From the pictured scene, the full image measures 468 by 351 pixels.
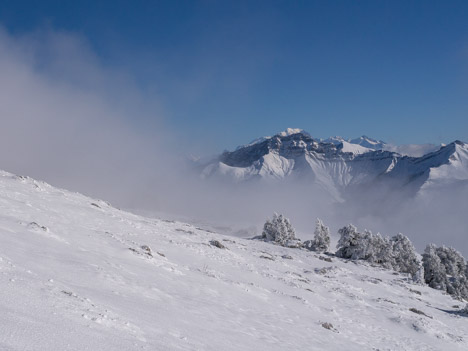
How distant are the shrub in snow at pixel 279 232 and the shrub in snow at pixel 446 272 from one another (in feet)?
86.1

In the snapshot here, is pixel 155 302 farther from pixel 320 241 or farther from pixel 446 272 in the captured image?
pixel 446 272

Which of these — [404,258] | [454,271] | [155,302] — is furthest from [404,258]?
[155,302]

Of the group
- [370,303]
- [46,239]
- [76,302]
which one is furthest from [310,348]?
[370,303]

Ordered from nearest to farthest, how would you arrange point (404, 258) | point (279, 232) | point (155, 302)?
point (155, 302)
point (404, 258)
point (279, 232)

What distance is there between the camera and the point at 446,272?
64562mm

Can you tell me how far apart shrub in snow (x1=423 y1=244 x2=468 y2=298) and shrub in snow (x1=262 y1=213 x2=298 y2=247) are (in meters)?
26.2

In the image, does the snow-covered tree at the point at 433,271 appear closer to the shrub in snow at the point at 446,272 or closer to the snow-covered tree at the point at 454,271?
the shrub in snow at the point at 446,272

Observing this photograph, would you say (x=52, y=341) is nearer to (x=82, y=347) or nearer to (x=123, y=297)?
(x=82, y=347)

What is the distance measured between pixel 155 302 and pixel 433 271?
63.1 metres

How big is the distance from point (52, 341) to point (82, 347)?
597mm

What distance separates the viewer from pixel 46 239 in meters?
17.7

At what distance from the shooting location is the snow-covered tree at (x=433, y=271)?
58303 millimetres

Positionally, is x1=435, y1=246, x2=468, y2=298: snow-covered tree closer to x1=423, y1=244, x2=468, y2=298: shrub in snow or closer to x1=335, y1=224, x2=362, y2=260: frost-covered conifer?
x1=423, y1=244, x2=468, y2=298: shrub in snow

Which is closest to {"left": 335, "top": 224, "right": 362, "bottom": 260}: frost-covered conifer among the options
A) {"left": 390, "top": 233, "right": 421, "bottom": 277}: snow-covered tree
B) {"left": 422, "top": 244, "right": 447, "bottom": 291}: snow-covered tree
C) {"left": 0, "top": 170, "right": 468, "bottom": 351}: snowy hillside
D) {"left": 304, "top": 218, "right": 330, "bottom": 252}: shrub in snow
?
{"left": 304, "top": 218, "right": 330, "bottom": 252}: shrub in snow
